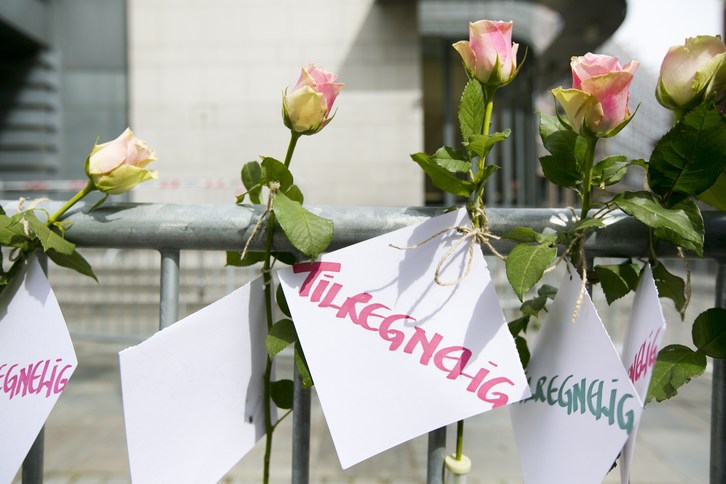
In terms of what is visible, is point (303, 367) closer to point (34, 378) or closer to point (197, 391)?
point (197, 391)

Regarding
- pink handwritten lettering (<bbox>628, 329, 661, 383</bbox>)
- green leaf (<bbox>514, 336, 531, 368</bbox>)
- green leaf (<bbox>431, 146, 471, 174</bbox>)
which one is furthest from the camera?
green leaf (<bbox>514, 336, 531, 368</bbox>)

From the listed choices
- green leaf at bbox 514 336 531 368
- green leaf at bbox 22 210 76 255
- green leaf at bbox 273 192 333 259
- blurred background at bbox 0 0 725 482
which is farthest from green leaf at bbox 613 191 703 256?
blurred background at bbox 0 0 725 482

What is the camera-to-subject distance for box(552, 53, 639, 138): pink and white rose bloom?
2.11 ft

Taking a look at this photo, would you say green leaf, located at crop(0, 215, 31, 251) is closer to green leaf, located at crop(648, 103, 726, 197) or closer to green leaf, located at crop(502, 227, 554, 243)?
green leaf, located at crop(502, 227, 554, 243)

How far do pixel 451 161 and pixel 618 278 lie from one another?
0.96 feet

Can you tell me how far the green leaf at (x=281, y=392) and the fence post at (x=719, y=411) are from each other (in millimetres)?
619

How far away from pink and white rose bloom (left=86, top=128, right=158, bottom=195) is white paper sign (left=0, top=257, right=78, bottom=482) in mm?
166

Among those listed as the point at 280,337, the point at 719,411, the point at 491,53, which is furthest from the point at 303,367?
the point at 719,411

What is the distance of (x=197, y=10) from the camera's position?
774cm

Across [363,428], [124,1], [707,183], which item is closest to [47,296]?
[363,428]

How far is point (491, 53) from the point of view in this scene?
703 mm

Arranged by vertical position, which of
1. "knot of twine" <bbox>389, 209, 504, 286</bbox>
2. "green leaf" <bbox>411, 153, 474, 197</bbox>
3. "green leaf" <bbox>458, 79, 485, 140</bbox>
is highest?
"green leaf" <bbox>458, 79, 485, 140</bbox>

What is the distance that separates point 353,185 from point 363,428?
7.25 meters

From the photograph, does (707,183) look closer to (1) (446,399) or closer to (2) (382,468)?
(1) (446,399)
